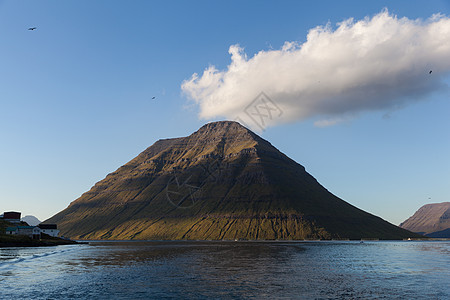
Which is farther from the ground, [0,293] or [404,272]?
[0,293]

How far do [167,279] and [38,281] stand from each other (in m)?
21.3

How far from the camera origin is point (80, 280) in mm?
59656

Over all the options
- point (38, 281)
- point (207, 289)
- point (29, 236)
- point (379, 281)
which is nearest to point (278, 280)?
point (207, 289)

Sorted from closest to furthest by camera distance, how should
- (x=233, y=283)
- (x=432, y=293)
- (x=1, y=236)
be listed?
(x=432, y=293)
(x=233, y=283)
(x=1, y=236)

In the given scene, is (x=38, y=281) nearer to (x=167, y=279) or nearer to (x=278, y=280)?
(x=167, y=279)

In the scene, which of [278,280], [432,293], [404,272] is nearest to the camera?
[432,293]

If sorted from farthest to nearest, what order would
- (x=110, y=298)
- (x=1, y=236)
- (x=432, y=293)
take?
1. (x=1, y=236)
2. (x=432, y=293)
3. (x=110, y=298)

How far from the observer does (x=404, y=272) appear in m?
75.1

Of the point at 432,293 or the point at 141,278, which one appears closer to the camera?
the point at 432,293

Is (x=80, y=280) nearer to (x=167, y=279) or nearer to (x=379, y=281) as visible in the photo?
(x=167, y=279)

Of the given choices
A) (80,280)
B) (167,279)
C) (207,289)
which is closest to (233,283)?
(207,289)

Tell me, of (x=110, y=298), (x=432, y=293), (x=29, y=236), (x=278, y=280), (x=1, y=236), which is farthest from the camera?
(x=29, y=236)

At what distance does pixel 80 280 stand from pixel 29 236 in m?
163

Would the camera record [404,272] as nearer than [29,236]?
Yes
